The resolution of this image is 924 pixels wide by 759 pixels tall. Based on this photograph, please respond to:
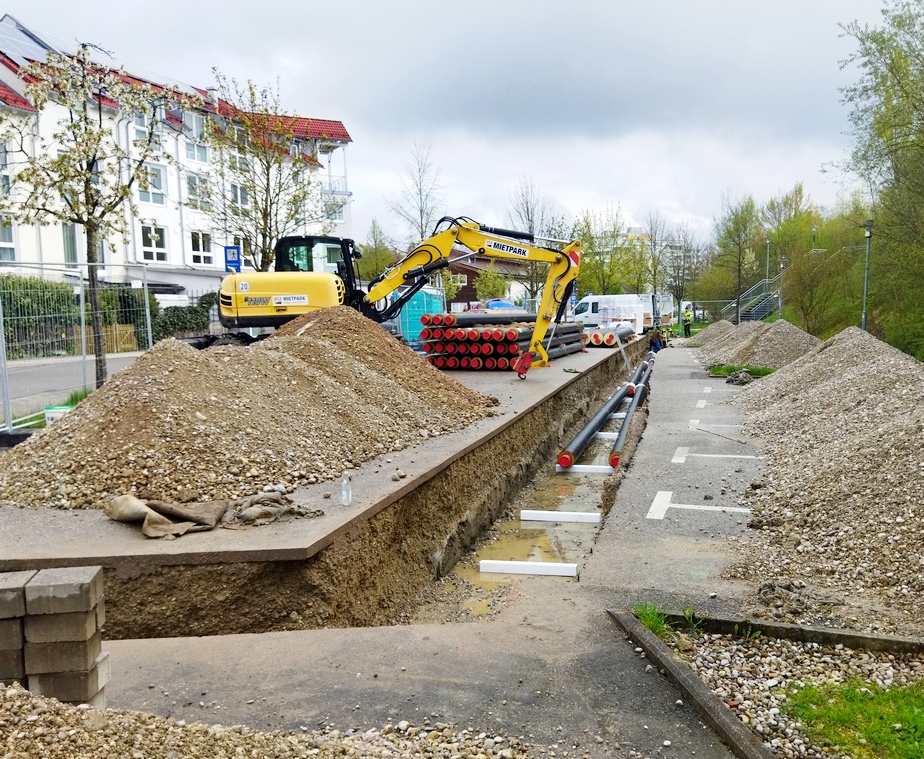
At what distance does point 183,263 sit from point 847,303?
28.8 metres

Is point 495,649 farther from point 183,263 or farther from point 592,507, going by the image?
point 183,263

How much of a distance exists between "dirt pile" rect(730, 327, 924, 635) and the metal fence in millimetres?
9014


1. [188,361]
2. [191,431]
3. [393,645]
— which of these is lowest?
[393,645]

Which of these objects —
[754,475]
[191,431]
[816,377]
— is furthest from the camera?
[816,377]

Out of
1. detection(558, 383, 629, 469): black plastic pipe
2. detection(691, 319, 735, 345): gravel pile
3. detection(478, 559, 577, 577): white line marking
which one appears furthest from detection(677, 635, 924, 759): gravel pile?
detection(691, 319, 735, 345): gravel pile

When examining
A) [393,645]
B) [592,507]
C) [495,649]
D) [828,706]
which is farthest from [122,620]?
[592,507]

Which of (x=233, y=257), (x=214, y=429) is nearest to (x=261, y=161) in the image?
(x=233, y=257)

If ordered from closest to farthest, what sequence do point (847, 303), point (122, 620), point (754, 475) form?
point (122, 620) → point (754, 475) → point (847, 303)

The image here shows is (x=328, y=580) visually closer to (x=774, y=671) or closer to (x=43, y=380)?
(x=774, y=671)

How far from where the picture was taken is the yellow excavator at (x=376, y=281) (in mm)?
13727

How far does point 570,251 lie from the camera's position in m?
15.0

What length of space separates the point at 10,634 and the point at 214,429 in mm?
3597

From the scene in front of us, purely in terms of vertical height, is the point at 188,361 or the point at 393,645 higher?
the point at 188,361

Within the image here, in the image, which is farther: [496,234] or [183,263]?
[183,263]
